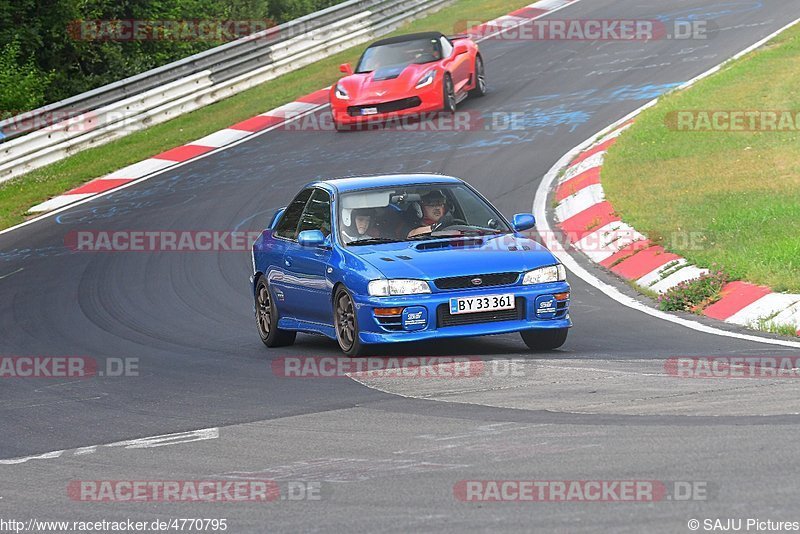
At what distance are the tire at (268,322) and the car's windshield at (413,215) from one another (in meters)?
1.31

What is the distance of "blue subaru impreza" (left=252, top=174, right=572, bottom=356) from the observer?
32.6 feet

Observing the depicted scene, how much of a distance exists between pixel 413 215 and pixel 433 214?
166 mm

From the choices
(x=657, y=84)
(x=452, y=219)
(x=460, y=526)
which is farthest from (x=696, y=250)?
(x=657, y=84)

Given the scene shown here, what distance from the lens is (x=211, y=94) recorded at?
28.2 meters

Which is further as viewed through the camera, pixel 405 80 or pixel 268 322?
pixel 405 80

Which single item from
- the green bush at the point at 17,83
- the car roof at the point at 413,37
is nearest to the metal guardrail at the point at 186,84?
the green bush at the point at 17,83

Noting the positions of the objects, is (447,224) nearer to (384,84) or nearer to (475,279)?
(475,279)

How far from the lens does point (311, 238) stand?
10875 millimetres

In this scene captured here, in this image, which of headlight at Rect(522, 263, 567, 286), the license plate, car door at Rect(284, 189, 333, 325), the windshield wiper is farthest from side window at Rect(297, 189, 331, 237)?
headlight at Rect(522, 263, 567, 286)

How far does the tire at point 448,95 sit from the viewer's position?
2336 cm

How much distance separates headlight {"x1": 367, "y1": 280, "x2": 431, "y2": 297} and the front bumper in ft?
0.12

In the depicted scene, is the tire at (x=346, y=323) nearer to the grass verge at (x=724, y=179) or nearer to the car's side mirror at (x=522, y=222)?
the car's side mirror at (x=522, y=222)

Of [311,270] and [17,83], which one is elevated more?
[311,270]

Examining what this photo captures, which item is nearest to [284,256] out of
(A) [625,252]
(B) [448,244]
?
(B) [448,244]
